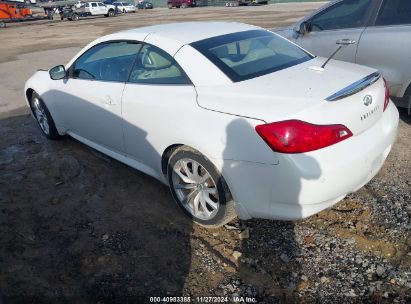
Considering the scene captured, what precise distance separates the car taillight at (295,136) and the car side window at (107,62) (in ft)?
5.62

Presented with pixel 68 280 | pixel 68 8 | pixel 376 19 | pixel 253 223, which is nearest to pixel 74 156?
pixel 68 280

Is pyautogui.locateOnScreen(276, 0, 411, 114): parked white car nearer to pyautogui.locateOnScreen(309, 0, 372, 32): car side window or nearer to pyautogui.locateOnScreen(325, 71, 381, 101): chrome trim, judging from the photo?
pyautogui.locateOnScreen(309, 0, 372, 32): car side window

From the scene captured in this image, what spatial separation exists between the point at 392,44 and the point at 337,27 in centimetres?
86

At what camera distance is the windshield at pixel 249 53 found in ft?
10.1

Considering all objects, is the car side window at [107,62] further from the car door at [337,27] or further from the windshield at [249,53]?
the car door at [337,27]

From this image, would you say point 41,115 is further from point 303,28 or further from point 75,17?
point 75,17

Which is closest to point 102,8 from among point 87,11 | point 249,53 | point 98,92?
point 87,11

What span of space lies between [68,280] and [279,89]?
204 cm

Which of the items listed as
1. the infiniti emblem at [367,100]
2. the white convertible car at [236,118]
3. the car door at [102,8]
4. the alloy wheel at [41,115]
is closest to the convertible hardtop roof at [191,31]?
the white convertible car at [236,118]

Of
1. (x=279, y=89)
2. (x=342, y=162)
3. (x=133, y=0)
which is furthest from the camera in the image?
(x=133, y=0)

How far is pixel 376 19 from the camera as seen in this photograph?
472cm

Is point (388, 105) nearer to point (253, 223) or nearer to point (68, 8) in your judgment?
point (253, 223)

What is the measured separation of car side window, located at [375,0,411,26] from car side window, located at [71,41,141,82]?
10.2ft

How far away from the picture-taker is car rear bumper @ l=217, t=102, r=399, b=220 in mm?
2451
